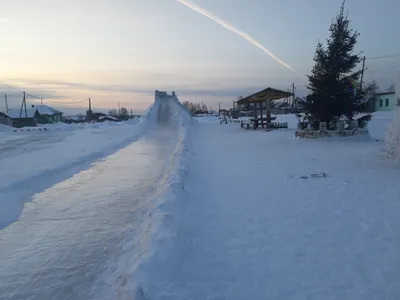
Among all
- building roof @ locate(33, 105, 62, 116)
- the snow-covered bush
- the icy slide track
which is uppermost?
building roof @ locate(33, 105, 62, 116)

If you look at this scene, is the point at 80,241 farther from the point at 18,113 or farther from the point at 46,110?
the point at 18,113

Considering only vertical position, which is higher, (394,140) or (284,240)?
(394,140)

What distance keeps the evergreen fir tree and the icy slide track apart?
11.2 metres

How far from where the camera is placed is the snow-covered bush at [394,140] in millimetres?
8859

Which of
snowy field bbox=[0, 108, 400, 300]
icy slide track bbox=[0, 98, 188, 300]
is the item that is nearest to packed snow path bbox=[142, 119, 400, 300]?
snowy field bbox=[0, 108, 400, 300]

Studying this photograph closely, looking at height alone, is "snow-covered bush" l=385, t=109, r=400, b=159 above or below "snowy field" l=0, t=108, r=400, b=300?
above

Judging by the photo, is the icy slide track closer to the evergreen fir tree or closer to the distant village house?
the evergreen fir tree

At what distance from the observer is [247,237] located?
452 cm

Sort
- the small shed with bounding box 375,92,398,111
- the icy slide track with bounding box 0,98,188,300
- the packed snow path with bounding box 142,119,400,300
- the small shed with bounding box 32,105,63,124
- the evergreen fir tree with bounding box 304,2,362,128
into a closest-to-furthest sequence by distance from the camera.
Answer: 1. the packed snow path with bounding box 142,119,400,300
2. the icy slide track with bounding box 0,98,188,300
3. the evergreen fir tree with bounding box 304,2,362,128
4. the small shed with bounding box 375,92,398,111
5. the small shed with bounding box 32,105,63,124

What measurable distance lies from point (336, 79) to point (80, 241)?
51.5 feet

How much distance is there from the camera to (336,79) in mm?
16906

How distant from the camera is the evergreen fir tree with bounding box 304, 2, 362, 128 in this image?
16.8 meters

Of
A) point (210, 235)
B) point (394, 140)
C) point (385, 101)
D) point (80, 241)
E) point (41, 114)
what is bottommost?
point (80, 241)

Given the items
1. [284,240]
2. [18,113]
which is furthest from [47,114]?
[284,240]
